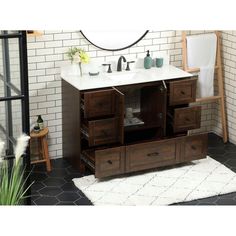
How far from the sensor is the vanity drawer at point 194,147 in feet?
16.3

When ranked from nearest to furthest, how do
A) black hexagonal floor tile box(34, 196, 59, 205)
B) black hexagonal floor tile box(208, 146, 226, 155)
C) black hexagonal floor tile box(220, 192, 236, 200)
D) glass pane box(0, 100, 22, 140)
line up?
glass pane box(0, 100, 22, 140) → black hexagonal floor tile box(34, 196, 59, 205) → black hexagonal floor tile box(220, 192, 236, 200) → black hexagonal floor tile box(208, 146, 226, 155)

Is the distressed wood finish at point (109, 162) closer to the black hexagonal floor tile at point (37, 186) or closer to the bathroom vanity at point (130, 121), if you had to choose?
the bathroom vanity at point (130, 121)

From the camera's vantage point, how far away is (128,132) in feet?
16.9

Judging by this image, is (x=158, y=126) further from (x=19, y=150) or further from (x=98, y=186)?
(x=19, y=150)

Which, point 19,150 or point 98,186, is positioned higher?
point 19,150

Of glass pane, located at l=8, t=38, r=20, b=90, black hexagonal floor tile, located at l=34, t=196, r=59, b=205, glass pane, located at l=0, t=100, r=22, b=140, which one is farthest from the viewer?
black hexagonal floor tile, located at l=34, t=196, r=59, b=205

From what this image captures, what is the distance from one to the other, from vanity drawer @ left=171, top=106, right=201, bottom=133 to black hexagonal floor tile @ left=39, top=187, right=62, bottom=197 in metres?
1.28

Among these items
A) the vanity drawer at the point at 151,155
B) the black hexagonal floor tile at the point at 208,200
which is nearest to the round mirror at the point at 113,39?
the vanity drawer at the point at 151,155

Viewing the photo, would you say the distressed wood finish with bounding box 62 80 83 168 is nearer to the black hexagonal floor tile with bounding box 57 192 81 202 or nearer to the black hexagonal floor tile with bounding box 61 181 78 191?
the black hexagonal floor tile with bounding box 61 181 78 191

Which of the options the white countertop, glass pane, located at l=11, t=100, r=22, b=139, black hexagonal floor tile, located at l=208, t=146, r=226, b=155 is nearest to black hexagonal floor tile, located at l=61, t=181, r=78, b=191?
the white countertop

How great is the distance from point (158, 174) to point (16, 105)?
83.8 inches

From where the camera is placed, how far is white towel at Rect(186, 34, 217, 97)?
17.8 ft

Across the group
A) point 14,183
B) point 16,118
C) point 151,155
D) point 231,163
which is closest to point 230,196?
point 231,163
